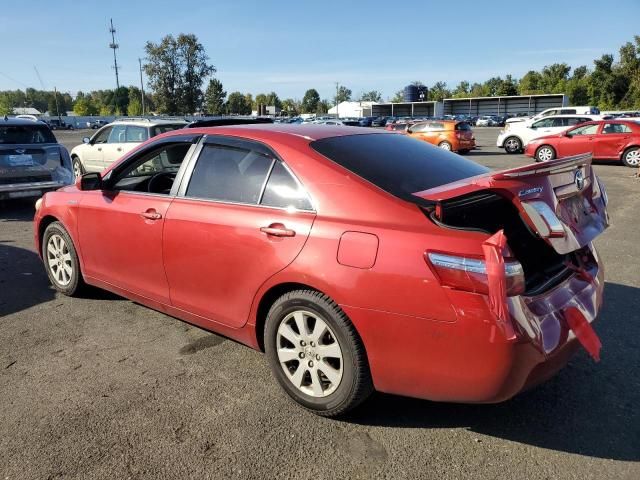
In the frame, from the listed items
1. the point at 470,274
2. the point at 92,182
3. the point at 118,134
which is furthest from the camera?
the point at 118,134

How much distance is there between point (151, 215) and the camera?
369cm

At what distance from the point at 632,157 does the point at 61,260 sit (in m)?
17.6

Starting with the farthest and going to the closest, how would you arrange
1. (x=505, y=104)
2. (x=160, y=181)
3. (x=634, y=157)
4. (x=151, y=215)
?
(x=505, y=104)
(x=634, y=157)
(x=160, y=181)
(x=151, y=215)

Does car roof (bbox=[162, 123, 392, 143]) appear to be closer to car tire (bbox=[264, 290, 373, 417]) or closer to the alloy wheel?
car tire (bbox=[264, 290, 373, 417])

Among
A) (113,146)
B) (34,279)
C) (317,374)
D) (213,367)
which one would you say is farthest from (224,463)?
(113,146)

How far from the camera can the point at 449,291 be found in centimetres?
233

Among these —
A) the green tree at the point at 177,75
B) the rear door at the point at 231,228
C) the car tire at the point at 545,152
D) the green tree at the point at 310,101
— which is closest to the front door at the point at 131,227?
the rear door at the point at 231,228

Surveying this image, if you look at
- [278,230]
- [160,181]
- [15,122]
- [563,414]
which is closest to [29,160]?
[15,122]

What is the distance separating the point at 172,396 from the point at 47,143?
810 centimetres

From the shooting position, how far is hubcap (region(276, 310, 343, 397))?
2781 mm

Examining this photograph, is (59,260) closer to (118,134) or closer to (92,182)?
(92,182)

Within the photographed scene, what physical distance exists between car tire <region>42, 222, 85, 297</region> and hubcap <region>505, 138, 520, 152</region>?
21000mm

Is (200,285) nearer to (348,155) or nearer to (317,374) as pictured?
(317,374)

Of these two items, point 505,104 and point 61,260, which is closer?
point 61,260
